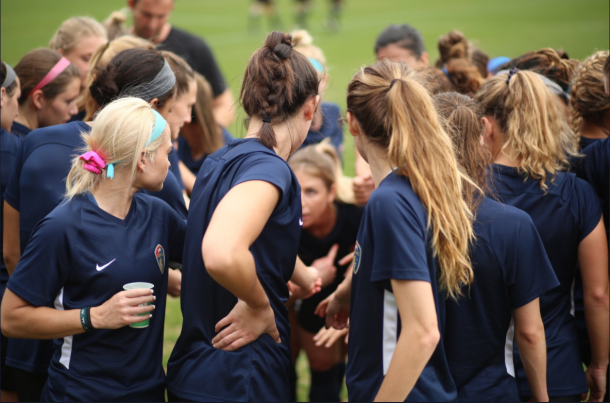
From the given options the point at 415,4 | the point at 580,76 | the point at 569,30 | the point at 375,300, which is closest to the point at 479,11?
the point at 415,4

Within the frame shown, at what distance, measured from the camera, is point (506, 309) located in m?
2.38

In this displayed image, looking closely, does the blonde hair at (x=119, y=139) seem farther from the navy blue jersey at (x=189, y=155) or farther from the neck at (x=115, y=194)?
the navy blue jersey at (x=189, y=155)

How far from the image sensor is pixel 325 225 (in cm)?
412

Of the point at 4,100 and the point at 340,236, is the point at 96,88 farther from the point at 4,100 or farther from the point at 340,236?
the point at 340,236

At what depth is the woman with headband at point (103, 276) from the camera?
2381 millimetres

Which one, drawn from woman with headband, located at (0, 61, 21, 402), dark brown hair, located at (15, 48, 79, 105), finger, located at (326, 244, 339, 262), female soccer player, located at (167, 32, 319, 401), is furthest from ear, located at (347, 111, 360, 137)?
dark brown hair, located at (15, 48, 79, 105)

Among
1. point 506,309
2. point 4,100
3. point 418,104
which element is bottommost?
point 506,309

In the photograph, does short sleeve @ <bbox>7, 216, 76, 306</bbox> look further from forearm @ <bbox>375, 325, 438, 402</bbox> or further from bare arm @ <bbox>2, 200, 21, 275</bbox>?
forearm @ <bbox>375, 325, 438, 402</bbox>

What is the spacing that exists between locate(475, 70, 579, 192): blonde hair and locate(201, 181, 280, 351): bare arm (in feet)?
4.29

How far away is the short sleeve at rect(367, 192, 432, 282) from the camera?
198 centimetres

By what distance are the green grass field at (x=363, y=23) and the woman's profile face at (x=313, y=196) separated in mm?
11640

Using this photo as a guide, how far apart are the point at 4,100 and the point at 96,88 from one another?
24.4 inches

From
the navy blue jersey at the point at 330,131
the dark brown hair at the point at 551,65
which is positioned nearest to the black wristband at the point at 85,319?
the navy blue jersey at the point at 330,131

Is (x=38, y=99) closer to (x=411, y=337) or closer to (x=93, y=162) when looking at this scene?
(x=93, y=162)
